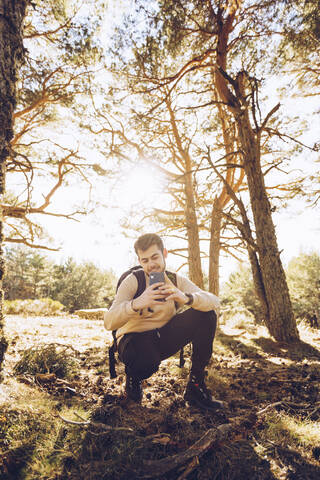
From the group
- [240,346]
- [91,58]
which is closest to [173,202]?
[91,58]

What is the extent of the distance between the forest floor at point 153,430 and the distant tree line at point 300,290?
16.6m

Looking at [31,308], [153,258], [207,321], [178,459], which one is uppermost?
[153,258]

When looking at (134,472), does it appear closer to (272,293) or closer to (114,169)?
(272,293)

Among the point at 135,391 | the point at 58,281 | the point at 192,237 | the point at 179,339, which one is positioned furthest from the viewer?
the point at 58,281

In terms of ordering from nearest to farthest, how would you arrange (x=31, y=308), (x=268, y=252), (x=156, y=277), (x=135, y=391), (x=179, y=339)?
(x=156, y=277) < (x=135, y=391) < (x=179, y=339) < (x=268, y=252) < (x=31, y=308)

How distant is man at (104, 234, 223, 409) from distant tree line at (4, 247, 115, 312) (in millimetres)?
29234

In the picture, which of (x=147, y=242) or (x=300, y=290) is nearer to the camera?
(x=147, y=242)

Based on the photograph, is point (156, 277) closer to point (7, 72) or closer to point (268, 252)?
point (7, 72)

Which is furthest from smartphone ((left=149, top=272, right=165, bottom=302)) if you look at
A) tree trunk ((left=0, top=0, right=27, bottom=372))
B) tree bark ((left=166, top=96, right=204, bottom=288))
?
tree bark ((left=166, top=96, right=204, bottom=288))

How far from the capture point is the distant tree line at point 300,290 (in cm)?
2095

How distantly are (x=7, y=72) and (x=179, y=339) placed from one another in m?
2.95

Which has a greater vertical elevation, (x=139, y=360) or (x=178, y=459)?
(x=139, y=360)

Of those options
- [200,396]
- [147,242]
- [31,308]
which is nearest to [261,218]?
[147,242]

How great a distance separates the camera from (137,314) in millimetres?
2082
